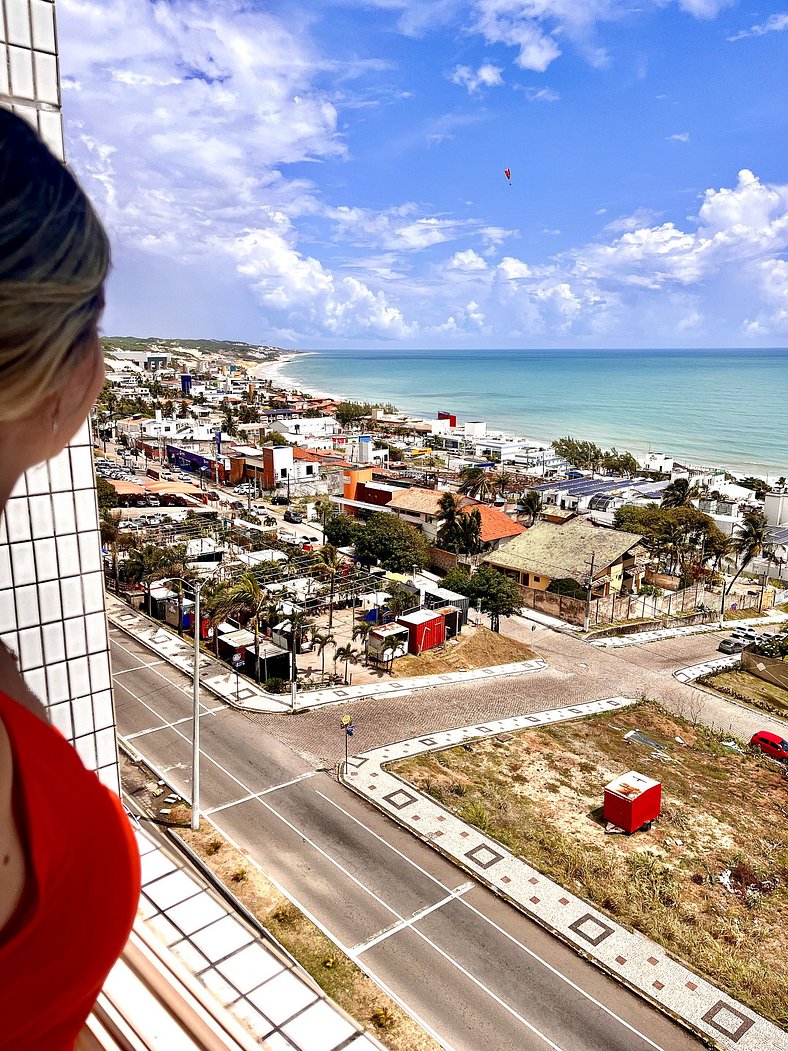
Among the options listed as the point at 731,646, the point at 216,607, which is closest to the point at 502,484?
the point at 731,646

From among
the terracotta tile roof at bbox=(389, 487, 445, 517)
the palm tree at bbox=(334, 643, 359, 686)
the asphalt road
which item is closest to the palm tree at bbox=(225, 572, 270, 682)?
the palm tree at bbox=(334, 643, 359, 686)

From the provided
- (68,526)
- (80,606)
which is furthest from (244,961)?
(68,526)

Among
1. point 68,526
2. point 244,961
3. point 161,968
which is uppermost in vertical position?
point 68,526

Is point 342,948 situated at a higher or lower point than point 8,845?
lower

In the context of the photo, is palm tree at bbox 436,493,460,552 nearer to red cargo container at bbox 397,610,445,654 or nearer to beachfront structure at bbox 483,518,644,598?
beachfront structure at bbox 483,518,644,598

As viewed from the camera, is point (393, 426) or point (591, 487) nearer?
point (591, 487)

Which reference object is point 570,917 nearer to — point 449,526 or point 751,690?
point 751,690

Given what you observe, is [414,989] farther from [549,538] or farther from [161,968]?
[549,538]
